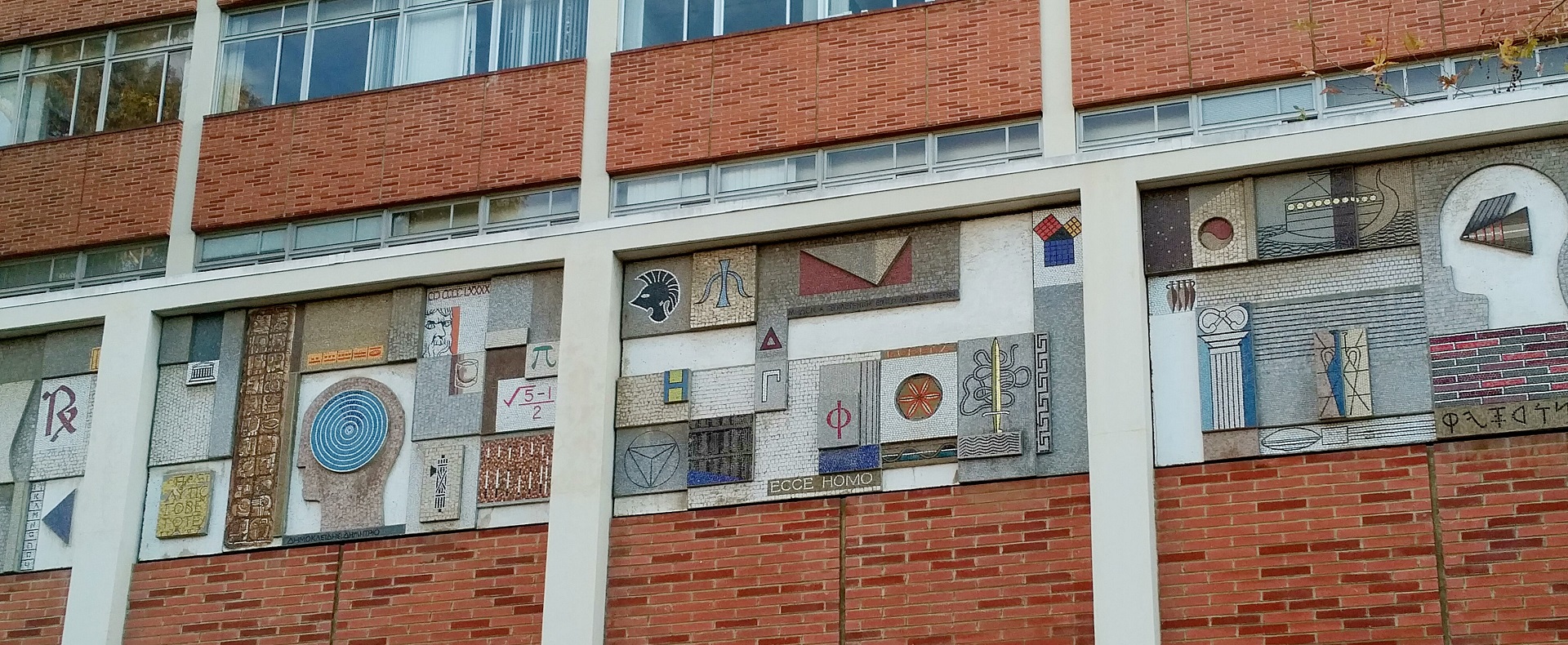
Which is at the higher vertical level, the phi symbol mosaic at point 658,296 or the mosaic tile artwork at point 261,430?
the phi symbol mosaic at point 658,296

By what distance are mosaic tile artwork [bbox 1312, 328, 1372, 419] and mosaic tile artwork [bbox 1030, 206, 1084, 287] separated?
2.14 meters

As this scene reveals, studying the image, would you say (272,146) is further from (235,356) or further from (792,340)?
(792,340)

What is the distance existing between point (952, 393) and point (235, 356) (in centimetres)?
722

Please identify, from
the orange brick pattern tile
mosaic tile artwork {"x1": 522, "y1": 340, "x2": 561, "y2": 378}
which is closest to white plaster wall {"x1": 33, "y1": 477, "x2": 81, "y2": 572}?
mosaic tile artwork {"x1": 522, "y1": 340, "x2": 561, "y2": 378}

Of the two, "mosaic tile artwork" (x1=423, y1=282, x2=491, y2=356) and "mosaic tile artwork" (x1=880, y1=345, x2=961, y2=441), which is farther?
"mosaic tile artwork" (x1=423, y1=282, x2=491, y2=356)

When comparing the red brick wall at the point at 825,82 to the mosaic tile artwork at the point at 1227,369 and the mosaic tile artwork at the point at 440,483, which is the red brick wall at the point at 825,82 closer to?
the mosaic tile artwork at the point at 1227,369

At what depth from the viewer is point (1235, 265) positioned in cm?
1617

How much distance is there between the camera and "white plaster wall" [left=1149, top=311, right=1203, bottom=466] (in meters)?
15.9

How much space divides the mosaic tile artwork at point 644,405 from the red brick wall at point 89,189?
17.8ft

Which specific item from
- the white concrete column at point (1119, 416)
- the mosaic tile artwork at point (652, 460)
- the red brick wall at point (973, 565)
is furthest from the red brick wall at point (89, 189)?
the white concrete column at point (1119, 416)

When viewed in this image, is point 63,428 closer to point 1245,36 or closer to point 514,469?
point 514,469

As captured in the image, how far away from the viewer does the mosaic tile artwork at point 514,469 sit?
17.7 meters

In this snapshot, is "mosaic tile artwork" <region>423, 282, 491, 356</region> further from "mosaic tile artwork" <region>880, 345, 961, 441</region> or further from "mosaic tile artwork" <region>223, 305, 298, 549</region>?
"mosaic tile artwork" <region>880, 345, 961, 441</region>

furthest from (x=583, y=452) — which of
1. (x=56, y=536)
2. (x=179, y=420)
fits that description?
(x=56, y=536)
